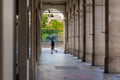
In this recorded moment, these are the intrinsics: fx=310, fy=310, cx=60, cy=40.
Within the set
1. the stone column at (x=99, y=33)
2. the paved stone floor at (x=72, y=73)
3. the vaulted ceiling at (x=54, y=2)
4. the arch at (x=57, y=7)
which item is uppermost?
the vaulted ceiling at (x=54, y=2)

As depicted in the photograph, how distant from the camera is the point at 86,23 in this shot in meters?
24.2

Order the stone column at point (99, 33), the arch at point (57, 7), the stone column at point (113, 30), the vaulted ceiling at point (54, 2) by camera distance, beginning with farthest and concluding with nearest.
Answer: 1. the arch at point (57, 7)
2. the vaulted ceiling at point (54, 2)
3. the stone column at point (99, 33)
4. the stone column at point (113, 30)

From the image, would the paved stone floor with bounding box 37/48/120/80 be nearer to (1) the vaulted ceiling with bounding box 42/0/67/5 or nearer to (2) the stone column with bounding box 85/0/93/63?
(2) the stone column with bounding box 85/0/93/63

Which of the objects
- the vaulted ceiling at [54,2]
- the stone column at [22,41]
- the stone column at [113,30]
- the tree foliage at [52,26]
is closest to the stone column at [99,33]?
the stone column at [113,30]

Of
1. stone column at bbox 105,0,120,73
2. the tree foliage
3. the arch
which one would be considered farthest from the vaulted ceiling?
stone column at bbox 105,0,120,73

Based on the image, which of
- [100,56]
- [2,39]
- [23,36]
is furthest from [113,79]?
[2,39]

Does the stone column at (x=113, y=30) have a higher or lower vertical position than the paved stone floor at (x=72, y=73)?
higher

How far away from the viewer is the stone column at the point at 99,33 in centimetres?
1912

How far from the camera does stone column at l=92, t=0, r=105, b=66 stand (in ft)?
62.7

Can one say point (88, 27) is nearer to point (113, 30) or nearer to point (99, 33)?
point (99, 33)

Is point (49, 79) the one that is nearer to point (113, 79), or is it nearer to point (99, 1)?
point (113, 79)

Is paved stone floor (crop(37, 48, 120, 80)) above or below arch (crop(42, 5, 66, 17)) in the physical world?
below

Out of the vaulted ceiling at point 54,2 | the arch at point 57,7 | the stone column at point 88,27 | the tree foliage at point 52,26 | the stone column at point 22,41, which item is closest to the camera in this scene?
the stone column at point 22,41

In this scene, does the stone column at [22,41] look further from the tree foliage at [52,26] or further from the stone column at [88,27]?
the tree foliage at [52,26]
